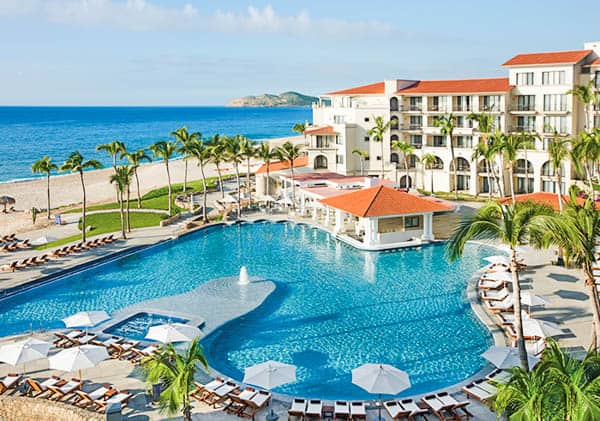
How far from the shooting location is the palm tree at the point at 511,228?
17.6 meters

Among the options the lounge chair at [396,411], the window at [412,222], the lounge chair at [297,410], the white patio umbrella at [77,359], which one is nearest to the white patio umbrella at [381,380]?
the lounge chair at [396,411]

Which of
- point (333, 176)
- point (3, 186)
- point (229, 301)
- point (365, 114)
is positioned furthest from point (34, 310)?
point (3, 186)

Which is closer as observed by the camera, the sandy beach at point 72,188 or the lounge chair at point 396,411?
the lounge chair at point 396,411

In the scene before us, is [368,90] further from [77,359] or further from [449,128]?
[77,359]

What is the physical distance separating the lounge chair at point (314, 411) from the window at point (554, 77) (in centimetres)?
4429

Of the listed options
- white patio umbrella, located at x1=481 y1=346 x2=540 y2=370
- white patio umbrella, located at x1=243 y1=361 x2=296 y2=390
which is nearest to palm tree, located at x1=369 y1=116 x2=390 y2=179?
white patio umbrella, located at x1=481 y1=346 x2=540 y2=370

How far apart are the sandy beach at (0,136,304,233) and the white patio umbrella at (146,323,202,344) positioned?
32.3m

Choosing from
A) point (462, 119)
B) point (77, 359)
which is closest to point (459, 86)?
point (462, 119)

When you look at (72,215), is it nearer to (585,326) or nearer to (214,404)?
(214,404)

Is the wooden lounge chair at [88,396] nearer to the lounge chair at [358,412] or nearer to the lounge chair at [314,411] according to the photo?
the lounge chair at [314,411]

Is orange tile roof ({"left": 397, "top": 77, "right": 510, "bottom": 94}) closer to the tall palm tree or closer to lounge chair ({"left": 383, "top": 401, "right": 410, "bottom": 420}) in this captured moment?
the tall palm tree

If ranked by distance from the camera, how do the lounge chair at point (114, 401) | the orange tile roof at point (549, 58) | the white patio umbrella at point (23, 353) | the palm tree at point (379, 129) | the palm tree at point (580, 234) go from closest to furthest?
the palm tree at point (580, 234) → the lounge chair at point (114, 401) → the white patio umbrella at point (23, 353) → the orange tile roof at point (549, 58) → the palm tree at point (379, 129)

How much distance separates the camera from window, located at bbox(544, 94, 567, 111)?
5309cm

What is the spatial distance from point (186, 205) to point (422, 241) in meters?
24.1
